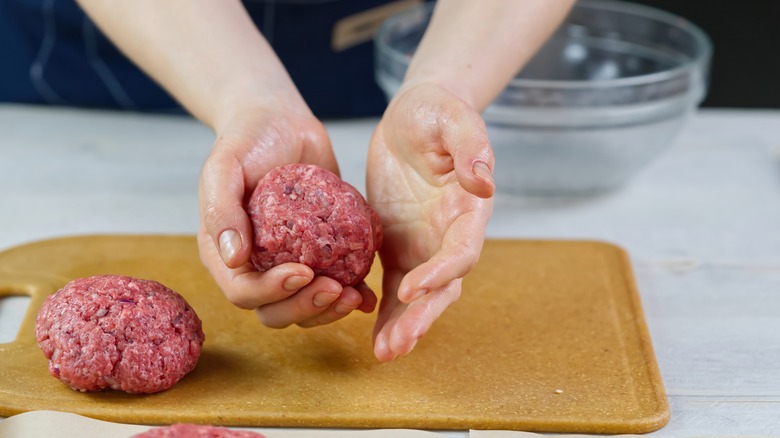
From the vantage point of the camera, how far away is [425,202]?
1.76 metres

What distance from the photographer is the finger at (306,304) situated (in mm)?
1586

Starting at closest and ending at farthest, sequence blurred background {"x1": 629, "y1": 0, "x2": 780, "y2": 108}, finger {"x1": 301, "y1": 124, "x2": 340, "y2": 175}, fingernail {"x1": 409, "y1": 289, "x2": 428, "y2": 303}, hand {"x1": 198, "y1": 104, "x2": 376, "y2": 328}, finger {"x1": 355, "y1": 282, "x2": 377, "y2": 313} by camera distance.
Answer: fingernail {"x1": 409, "y1": 289, "x2": 428, "y2": 303}, hand {"x1": 198, "y1": 104, "x2": 376, "y2": 328}, finger {"x1": 355, "y1": 282, "x2": 377, "y2": 313}, finger {"x1": 301, "y1": 124, "x2": 340, "y2": 175}, blurred background {"x1": 629, "y1": 0, "x2": 780, "y2": 108}

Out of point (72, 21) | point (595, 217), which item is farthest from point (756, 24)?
point (72, 21)

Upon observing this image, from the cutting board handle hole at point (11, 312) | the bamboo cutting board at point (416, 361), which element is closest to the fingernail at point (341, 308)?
the bamboo cutting board at point (416, 361)

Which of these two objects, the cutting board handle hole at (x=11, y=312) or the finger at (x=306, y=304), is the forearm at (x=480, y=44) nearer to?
the finger at (x=306, y=304)

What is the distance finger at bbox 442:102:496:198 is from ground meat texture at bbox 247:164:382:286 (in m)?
0.21

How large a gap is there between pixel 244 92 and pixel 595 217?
943mm

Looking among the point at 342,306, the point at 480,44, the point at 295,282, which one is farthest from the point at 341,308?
the point at 480,44

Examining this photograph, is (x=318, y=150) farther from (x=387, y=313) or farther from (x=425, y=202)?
(x=387, y=313)

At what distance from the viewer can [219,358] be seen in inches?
66.7

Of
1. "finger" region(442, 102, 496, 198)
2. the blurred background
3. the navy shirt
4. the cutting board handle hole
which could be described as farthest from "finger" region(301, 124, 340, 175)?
the blurred background

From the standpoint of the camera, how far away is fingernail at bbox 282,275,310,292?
5.05 ft

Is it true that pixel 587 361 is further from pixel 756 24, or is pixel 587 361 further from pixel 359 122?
pixel 756 24

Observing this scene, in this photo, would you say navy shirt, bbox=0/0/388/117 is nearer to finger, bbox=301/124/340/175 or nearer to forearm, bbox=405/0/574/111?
forearm, bbox=405/0/574/111
